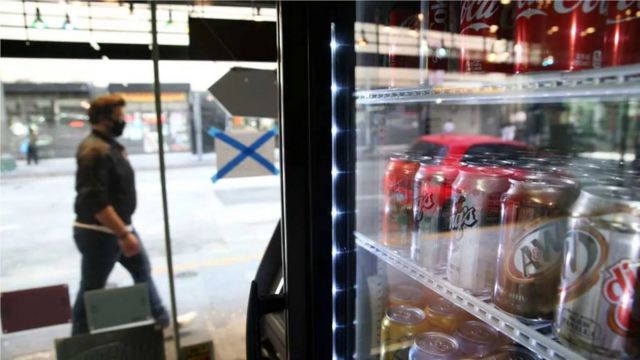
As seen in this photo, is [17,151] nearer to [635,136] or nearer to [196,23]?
[196,23]

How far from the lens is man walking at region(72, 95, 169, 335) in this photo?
2.14 meters

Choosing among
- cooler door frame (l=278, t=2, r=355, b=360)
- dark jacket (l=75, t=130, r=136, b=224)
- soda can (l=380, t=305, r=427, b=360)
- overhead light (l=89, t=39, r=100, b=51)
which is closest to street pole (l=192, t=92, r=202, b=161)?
dark jacket (l=75, t=130, r=136, b=224)

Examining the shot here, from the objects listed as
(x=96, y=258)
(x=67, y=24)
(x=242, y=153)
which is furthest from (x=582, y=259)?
(x=96, y=258)

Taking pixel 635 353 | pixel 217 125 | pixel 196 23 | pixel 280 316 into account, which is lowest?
pixel 280 316

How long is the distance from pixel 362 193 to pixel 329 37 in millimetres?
695

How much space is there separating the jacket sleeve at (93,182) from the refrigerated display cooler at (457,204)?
130cm

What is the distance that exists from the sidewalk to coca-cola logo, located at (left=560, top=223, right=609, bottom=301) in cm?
155

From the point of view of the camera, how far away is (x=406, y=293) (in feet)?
4.10

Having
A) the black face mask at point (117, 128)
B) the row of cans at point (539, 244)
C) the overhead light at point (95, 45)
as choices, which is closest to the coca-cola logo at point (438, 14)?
the row of cans at point (539, 244)

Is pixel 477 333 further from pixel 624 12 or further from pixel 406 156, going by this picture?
pixel 624 12

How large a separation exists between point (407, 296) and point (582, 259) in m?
0.67

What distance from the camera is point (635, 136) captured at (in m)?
3.97

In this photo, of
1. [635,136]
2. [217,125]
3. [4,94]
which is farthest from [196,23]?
[635,136]

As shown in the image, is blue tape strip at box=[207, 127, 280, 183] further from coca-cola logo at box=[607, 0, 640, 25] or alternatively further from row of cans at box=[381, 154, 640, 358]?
coca-cola logo at box=[607, 0, 640, 25]
